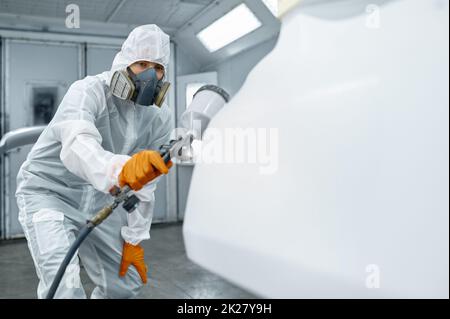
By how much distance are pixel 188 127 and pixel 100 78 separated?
2.44 feet

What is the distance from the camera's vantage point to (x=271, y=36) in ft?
10.8

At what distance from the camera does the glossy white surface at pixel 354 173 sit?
16.1 inches

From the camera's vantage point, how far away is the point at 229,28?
3.80m

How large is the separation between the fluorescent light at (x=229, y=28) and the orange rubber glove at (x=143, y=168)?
2554mm

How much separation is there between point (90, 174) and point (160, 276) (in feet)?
6.47

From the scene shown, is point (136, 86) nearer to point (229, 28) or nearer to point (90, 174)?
point (90, 174)

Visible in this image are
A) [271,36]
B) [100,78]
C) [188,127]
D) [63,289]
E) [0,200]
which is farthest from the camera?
[0,200]

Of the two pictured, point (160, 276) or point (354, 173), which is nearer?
point (354, 173)

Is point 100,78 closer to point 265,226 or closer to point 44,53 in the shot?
point 265,226

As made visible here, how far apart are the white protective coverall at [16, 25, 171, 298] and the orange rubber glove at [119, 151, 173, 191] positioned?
9cm

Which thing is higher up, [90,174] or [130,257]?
[90,174]

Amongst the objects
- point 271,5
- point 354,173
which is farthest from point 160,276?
point 354,173

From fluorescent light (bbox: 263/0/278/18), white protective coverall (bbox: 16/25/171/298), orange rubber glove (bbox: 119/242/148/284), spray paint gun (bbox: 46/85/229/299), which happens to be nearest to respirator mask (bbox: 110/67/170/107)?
white protective coverall (bbox: 16/25/171/298)

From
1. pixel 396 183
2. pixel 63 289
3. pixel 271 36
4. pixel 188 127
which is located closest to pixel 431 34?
pixel 396 183
